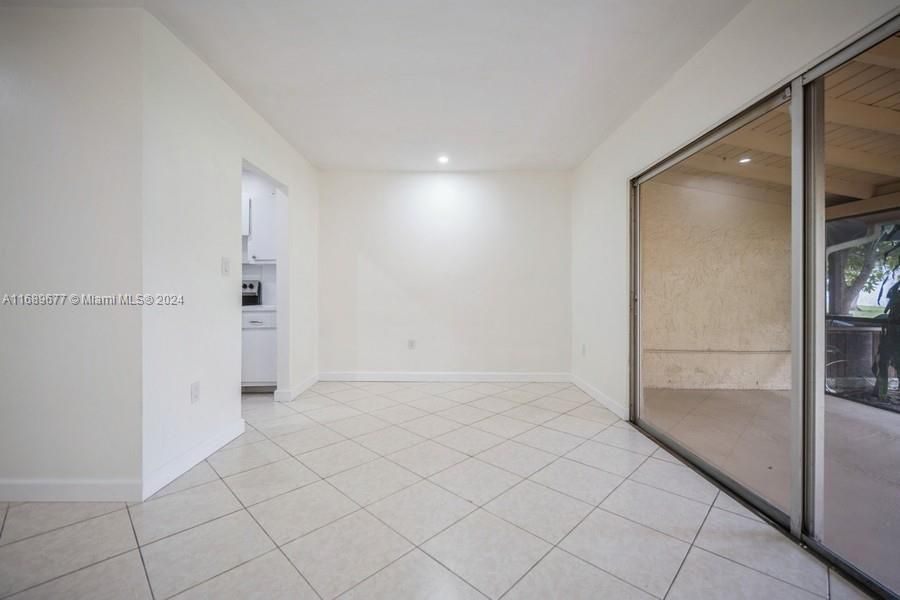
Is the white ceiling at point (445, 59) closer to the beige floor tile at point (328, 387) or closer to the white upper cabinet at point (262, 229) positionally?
the white upper cabinet at point (262, 229)

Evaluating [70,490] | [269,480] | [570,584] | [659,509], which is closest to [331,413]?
[269,480]

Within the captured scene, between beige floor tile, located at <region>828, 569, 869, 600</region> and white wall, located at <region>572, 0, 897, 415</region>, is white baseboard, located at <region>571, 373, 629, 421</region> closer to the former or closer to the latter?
white wall, located at <region>572, 0, 897, 415</region>

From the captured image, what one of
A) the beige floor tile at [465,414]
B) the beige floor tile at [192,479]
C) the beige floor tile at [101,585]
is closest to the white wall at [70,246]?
the beige floor tile at [192,479]

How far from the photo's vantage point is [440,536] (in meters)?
1.51

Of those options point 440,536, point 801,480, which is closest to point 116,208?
point 440,536

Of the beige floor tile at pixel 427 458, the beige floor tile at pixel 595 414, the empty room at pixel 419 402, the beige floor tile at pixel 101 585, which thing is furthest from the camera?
the beige floor tile at pixel 595 414

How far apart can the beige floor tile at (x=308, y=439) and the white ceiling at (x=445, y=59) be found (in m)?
2.60

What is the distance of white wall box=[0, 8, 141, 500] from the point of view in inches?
68.1

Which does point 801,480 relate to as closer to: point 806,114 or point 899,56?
point 806,114

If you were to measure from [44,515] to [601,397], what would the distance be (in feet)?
12.8

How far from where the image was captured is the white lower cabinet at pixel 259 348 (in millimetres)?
3623

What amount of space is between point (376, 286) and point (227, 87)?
2.32 meters

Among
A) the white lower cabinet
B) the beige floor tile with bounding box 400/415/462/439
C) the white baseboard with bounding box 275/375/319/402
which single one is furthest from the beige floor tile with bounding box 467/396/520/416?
the white lower cabinet

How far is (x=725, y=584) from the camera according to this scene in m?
1.26
